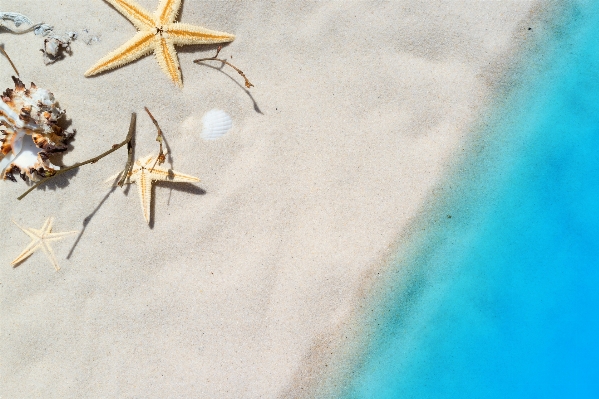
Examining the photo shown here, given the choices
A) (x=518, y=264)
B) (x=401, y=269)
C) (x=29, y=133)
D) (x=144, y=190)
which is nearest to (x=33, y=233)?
(x=29, y=133)

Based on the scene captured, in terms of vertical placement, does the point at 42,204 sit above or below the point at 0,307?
above

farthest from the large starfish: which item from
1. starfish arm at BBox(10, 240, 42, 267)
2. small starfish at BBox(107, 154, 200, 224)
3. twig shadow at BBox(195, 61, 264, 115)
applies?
starfish arm at BBox(10, 240, 42, 267)

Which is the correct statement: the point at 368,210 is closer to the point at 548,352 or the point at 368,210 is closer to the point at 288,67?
the point at 288,67

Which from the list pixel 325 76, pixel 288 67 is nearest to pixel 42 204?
pixel 288 67

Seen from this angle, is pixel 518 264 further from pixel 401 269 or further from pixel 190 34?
pixel 190 34

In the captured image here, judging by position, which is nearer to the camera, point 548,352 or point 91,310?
point 91,310

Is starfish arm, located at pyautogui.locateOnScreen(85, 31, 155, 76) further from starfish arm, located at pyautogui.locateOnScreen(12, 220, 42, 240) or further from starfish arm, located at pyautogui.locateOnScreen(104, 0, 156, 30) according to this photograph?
starfish arm, located at pyautogui.locateOnScreen(12, 220, 42, 240)

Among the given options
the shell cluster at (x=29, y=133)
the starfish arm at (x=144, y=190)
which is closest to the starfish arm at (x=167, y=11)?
the shell cluster at (x=29, y=133)
